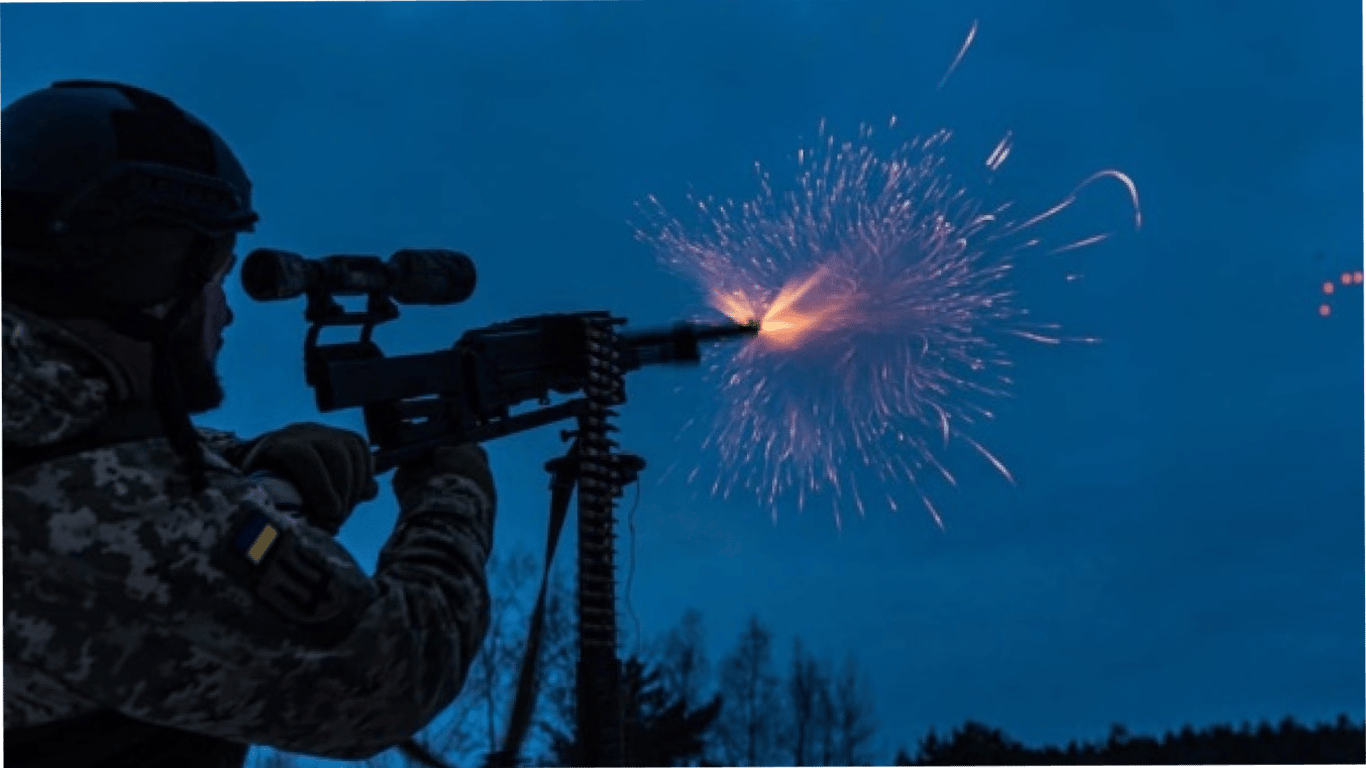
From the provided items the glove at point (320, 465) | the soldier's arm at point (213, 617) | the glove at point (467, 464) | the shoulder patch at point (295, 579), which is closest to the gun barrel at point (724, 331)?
the glove at point (467, 464)

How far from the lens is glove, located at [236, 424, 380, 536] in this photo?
11.3 feet

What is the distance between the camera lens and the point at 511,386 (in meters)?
5.62

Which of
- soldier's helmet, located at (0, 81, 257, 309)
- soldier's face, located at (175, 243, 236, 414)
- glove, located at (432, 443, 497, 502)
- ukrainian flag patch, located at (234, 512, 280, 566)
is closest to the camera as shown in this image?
ukrainian flag patch, located at (234, 512, 280, 566)

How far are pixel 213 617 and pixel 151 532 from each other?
0.21 m

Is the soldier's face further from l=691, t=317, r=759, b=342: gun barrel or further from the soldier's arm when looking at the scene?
l=691, t=317, r=759, b=342: gun barrel

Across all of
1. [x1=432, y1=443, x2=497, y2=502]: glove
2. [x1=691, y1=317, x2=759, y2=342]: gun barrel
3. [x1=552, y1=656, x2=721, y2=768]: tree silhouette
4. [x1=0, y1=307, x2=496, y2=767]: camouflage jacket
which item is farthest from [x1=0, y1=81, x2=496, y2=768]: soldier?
[x1=552, y1=656, x2=721, y2=768]: tree silhouette

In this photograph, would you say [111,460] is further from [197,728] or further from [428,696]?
[428,696]

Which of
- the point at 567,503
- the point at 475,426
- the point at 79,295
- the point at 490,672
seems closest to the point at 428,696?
the point at 79,295

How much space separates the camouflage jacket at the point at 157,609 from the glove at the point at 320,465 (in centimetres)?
28

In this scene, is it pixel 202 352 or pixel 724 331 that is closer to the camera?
pixel 202 352

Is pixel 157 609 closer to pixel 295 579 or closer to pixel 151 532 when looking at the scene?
pixel 151 532

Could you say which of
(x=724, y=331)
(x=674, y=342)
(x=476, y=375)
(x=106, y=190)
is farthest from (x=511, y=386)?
(x=106, y=190)

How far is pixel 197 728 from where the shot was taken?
9.74 ft

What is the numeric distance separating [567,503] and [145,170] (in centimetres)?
327
